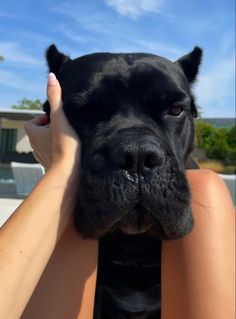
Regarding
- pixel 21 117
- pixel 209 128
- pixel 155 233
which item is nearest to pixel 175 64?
pixel 155 233

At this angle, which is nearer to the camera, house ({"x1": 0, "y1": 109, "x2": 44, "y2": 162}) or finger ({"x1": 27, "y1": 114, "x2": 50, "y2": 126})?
finger ({"x1": 27, "y1": 114, "x2": 50, "y2": 126})

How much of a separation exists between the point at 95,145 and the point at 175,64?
118 cm

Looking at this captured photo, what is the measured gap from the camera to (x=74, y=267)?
2383 mm

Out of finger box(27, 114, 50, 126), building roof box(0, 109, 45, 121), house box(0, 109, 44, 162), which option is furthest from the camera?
house box(0, 109, 44, 162)

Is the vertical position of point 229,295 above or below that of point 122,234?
below

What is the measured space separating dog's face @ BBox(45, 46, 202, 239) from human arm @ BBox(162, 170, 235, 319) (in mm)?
140

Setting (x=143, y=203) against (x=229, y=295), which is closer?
(x=143, y=203)

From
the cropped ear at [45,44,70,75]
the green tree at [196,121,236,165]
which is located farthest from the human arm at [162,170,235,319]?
the green tree at [196,121,236,165]

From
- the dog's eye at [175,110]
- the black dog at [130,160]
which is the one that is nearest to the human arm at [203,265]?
the black dog at [130,160]

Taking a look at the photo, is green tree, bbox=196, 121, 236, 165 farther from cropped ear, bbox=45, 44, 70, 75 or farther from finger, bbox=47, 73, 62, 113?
finger, bbox=47, 73, 62, 113

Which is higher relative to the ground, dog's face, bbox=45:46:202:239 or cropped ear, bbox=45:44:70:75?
cropped ear, bbox=45:44:70:75

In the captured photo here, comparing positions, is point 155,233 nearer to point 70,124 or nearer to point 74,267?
point 74,267

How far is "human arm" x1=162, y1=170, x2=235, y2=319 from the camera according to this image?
222 cm

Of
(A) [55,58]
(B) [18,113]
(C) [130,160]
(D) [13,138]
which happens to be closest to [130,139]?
(C) [130,160]
